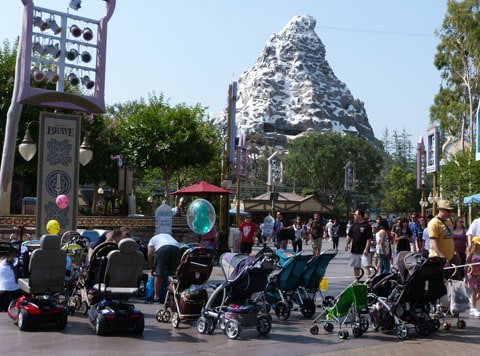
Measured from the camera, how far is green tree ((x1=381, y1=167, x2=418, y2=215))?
91.1 m

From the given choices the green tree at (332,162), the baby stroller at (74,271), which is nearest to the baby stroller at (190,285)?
the baby stroller at (74,271)

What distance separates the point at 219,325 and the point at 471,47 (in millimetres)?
39365

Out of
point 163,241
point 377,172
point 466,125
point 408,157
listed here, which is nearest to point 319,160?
point 377,172

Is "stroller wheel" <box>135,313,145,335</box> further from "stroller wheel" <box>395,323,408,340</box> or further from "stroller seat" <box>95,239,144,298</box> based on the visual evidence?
"stroller wheel" <box>395,323,408,340</box>

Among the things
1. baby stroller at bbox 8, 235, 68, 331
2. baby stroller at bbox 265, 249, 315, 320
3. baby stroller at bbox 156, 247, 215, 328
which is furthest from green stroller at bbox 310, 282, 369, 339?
baby stroller at bbox 8, 235, 68, 331

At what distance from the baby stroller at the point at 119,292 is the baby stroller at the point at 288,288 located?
235 cm

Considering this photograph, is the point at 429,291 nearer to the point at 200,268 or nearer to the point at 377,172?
the point at 200,268

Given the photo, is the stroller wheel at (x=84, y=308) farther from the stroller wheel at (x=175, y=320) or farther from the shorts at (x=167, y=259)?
→ the stroller wheel at (x=175, y=320)

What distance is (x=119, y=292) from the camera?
866cm

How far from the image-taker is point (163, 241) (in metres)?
11.1

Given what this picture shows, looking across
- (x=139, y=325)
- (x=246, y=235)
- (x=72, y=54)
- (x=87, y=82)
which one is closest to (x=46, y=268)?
(x=139, y=325)

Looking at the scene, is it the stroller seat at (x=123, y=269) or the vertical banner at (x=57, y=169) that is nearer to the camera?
the stroller seat at (x=123, y=269)

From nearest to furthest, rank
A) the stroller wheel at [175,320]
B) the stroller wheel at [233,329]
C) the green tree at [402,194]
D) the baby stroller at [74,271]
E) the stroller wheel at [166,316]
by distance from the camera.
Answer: the stroller wheel at [233,329] → the stroller wheel at [175,320] → the stroller wheel at [166,316] → the baby stroller at [74,271] → the green tree at [402,194]

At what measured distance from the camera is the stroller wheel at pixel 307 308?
10.5 meters
